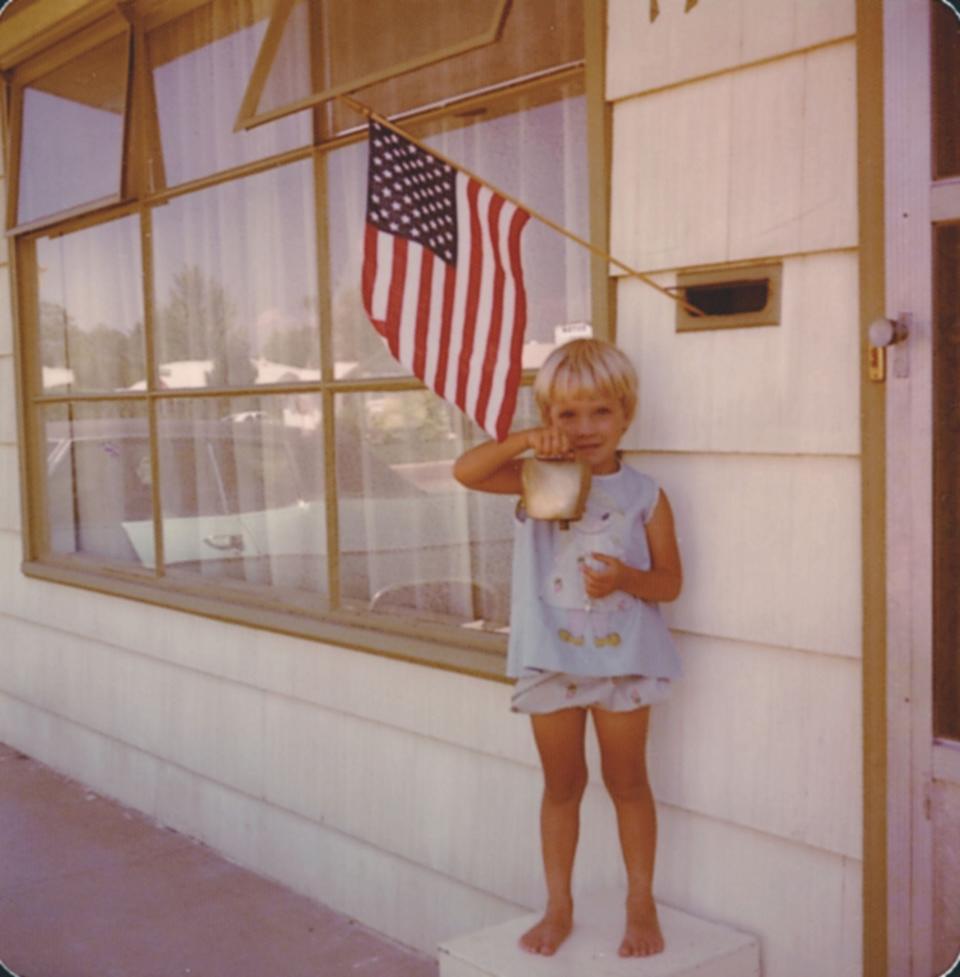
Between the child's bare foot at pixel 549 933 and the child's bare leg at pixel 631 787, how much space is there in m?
0.13

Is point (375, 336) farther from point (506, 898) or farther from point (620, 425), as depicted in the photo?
point (506, 898)

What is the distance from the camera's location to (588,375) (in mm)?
2582

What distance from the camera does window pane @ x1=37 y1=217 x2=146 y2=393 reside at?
479 cm

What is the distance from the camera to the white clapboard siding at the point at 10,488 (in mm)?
5297

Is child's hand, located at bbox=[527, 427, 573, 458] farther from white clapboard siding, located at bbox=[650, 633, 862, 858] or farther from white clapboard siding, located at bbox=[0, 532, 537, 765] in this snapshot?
white clapboard siding, located at bbox=[0, 532, 537, 765]

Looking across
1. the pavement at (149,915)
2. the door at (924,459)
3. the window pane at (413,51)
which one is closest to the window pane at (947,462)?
the door at (924,459)

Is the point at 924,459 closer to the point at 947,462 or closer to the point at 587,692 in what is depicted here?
the point at 947,462

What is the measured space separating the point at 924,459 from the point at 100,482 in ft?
11.9

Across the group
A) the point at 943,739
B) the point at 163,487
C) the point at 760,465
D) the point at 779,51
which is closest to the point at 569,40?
the point at 779,51

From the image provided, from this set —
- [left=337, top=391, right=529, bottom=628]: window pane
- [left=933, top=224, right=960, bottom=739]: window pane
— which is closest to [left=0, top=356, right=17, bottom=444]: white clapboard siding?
[left=337, top=391, right=529, bottom=628]: window pane

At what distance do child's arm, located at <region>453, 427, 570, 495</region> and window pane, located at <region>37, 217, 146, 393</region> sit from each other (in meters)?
2.36

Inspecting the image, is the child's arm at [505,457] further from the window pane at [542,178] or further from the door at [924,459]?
the door at [924,459]

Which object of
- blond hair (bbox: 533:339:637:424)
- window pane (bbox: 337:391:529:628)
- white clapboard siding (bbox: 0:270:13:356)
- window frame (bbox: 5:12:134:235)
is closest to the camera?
blond hair (bbox: 533:339:637:424)

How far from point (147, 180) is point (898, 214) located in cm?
300
